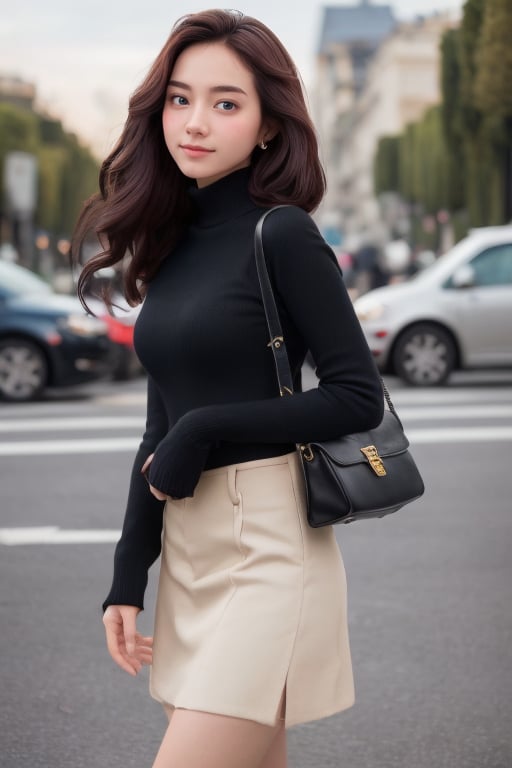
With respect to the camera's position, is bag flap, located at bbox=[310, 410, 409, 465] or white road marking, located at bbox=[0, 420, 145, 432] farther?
white road marking, located at bbox=[0, 420, 145, 432]

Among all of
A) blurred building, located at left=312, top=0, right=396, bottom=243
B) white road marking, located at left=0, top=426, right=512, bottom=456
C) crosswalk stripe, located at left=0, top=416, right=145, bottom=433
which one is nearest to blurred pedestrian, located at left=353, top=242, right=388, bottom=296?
crosswalk stripe, located at left=0, top=416, right=145, bottom=433

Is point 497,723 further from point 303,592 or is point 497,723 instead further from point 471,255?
point 471,255

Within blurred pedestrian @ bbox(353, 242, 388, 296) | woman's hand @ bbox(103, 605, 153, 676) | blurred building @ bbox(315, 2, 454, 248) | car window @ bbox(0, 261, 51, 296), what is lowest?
blurred building @ bbox(315, 2, 454, 248)

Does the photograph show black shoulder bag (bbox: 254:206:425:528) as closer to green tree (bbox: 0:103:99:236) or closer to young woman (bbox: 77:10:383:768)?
young woman (bbox: 77:10:383:768)

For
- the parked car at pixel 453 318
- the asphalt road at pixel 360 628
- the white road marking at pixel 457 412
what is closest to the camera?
the asphalt road at pixel 360 628

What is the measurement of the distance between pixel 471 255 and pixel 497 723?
11.2 metres

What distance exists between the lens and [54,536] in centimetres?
732

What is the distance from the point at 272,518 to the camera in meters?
2.34

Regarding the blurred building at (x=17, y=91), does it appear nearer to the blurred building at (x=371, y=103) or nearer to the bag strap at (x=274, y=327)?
the blurred building at (x=371, y=103)

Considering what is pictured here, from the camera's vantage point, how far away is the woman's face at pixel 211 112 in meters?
2.42

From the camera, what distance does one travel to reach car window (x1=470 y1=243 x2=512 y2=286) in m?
15.1

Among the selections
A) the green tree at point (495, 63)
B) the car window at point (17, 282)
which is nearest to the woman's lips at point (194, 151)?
the car window at point (17, 282)

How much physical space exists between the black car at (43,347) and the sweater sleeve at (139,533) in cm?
1185

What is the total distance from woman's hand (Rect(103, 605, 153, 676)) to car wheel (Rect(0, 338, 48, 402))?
11998 millimetres
